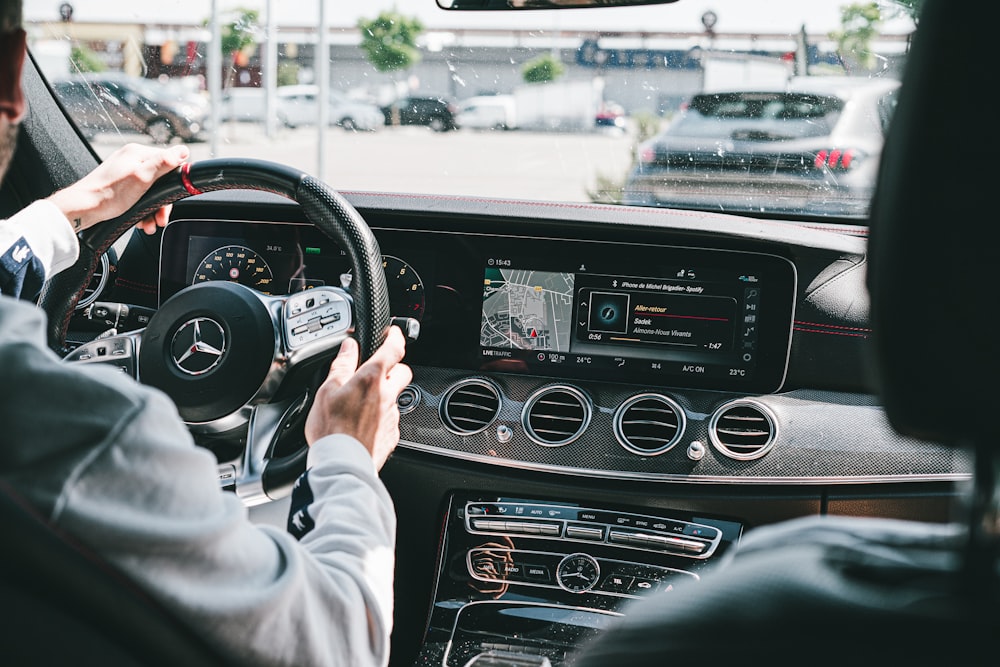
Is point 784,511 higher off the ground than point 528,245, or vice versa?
point 528,245

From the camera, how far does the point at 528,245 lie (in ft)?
8.64

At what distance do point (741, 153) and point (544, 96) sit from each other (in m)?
0.92

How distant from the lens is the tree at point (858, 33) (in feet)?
9.11

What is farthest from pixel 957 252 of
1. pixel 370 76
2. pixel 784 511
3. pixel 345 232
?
pixel 370 76

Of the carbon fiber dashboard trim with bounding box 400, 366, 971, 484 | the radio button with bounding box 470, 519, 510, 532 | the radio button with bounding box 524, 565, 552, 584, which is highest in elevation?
the carbon fiber dashboard trim with bounding box 400, 366, 971, 484

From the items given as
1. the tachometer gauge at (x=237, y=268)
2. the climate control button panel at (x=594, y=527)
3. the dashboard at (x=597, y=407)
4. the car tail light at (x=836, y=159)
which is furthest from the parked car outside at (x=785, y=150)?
the tachometer gauge at (x=237, y=268)

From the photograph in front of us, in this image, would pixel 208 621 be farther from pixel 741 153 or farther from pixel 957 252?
pixel 741 153

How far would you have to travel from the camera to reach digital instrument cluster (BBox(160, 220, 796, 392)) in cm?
253

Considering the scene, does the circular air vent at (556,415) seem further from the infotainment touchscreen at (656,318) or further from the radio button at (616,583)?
the radio button at (616,583)

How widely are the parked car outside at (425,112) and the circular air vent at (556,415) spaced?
1.29 m

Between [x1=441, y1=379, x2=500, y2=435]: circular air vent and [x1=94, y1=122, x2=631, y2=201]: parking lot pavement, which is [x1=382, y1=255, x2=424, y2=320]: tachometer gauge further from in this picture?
[x1=94, y1=122, x2=631, y2=201]: parking lot pavement

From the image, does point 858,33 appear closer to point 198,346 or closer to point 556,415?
point 556,415

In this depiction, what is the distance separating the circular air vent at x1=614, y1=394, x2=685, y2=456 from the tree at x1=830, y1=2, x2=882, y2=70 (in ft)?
3.77

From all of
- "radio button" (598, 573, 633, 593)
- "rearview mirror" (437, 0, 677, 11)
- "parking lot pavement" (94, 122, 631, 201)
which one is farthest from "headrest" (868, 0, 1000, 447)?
"parking lot pavement" (94, 122, 631, 201)
